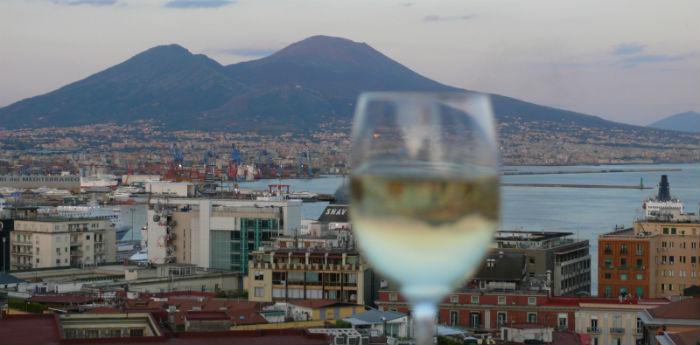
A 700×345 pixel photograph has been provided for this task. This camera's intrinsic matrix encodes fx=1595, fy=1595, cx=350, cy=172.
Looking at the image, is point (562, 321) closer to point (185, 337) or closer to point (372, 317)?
point (372, 317)

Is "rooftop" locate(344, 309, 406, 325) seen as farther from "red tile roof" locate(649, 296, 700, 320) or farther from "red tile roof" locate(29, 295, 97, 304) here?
"red tile roof" locate(29, 295, 97, 304)

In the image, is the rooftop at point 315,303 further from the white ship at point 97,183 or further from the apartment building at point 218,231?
the white ship at point 97,183

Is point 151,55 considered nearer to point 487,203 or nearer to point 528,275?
point 528,275

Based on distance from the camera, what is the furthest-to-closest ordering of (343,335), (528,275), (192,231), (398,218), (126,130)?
(126,130) < (192,231) < (528,275) < (343,335) < (398,218)

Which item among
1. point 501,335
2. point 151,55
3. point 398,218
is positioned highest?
point 151,55

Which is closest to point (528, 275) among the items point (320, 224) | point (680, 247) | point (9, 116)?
point (680, 247)

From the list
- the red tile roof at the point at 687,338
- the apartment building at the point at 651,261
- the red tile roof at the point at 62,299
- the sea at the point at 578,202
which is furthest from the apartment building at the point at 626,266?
the red tile roof at the point at 687,338
